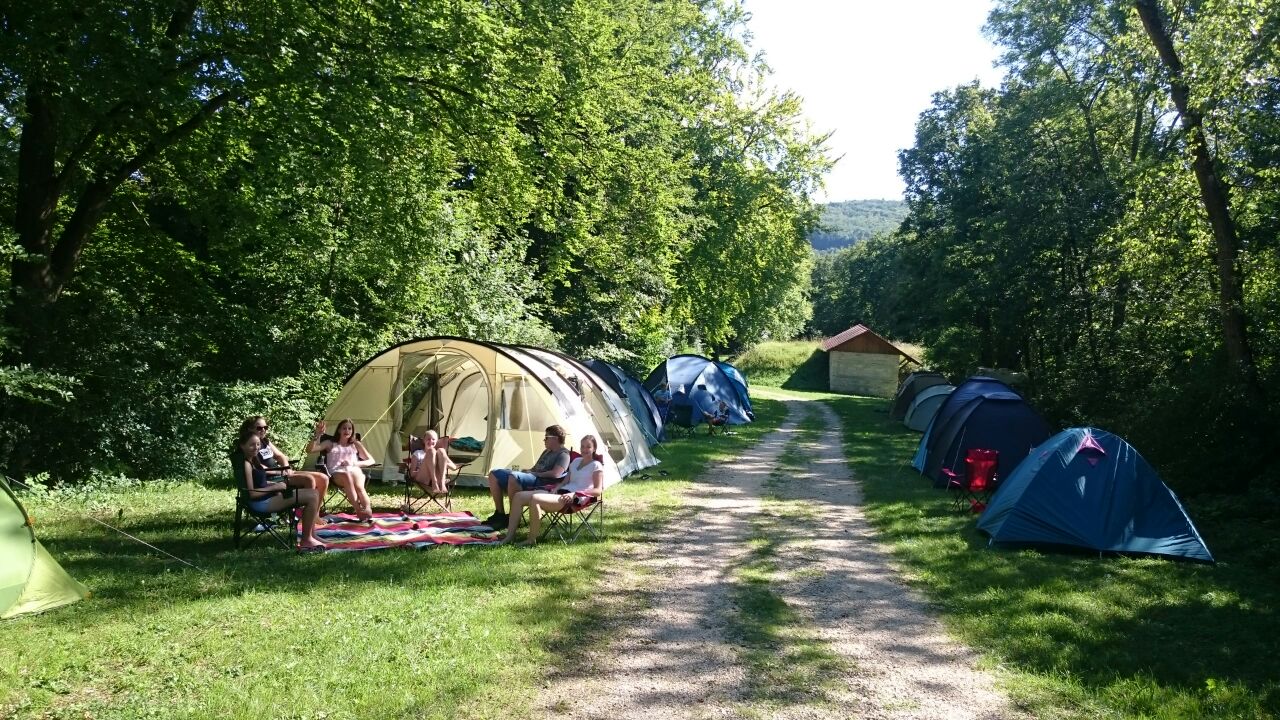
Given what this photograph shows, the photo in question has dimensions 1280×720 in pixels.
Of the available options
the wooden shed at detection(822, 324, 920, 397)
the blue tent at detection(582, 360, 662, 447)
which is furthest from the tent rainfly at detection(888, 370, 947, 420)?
the wooden shed at detection(822, 324, 920, 397)

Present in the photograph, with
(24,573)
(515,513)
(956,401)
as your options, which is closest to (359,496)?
(515,513)

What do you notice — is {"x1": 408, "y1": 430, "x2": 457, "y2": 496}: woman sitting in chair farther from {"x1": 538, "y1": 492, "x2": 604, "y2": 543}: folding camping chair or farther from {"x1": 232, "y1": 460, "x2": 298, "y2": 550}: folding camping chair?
{"x1": 232, "y1": 460, "x2": 298, "y2": 550}: folding camping chair

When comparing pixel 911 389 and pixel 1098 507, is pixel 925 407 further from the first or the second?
pixel 1098 507

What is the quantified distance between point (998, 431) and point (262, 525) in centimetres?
1003

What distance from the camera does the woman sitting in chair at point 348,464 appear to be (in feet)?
31.1

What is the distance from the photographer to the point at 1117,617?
21.2ft

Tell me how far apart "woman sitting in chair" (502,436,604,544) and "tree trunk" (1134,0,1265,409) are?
8.84 meters

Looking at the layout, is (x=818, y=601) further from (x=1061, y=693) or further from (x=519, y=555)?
(x=519, y=555)

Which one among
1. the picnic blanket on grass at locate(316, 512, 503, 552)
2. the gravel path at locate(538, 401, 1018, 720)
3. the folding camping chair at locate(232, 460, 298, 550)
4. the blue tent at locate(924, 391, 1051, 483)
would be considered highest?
the blue tent at locate(924, 391, 1051, 483)

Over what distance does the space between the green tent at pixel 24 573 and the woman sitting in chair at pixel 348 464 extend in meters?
3.38

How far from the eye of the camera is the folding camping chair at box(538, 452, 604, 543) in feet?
28.8

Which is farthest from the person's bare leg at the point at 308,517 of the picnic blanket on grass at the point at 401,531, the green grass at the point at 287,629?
the green grass at the point at 287,629

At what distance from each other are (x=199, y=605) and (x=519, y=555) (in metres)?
2.73

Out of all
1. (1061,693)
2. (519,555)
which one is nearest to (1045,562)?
(1061,693)
